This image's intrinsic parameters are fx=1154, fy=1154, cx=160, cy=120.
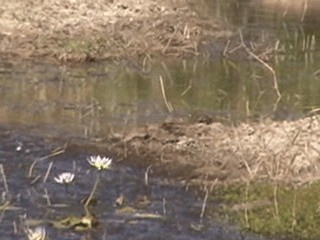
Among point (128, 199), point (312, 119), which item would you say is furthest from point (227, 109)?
point (128, 199)

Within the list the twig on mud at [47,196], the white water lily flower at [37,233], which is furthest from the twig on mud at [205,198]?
the white water lily flower at [37,233]

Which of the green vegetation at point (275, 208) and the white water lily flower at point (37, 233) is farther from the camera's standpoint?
the green vegetation at point (275, 208)

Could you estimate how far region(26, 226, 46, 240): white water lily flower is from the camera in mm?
6223

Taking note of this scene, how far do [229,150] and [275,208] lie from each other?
1722 millimetres

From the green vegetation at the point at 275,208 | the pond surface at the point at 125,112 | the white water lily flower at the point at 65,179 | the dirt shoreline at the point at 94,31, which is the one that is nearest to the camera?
Answer: the green vegetation at the point at 275,208

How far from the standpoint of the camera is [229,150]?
9336mm

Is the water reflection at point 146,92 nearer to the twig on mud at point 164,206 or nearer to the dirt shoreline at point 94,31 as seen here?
the dirt shoreline at point 94,31

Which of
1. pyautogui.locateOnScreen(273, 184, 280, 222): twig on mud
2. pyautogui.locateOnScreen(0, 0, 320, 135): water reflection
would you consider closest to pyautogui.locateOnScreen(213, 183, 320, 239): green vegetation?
pyautogui.locateOnScreen(273, 184, 280, 222): twig on mud

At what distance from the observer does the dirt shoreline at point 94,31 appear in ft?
48.2

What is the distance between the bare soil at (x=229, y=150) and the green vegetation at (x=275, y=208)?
0.76ft

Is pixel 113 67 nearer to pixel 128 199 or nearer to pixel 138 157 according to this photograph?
pixel 138 157

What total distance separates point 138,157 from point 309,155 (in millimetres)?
1500

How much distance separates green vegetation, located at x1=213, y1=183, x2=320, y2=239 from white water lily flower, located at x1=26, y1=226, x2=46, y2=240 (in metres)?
1.31

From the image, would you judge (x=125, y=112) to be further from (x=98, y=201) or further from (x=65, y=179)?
(x=65, y=179)
